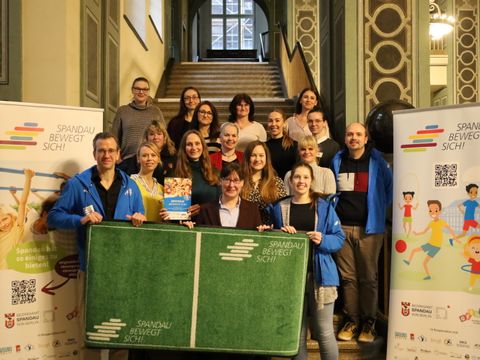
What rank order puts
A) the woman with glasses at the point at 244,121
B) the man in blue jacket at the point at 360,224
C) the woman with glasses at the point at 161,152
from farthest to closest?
the woman with glasses at the point at 244,121 < the woman with glasses at the point at 161,152 < the man in blue jacket at the point at 360,224

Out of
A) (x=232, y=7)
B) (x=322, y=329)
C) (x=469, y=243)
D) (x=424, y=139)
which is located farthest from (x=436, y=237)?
(x=232, y=7)

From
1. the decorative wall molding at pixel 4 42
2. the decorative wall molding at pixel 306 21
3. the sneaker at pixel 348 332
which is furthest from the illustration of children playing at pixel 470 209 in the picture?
the decorative wall molding at pixel 306 21

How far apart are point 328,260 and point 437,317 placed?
3.00 ft

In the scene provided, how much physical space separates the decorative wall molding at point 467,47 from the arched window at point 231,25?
38.0 feet

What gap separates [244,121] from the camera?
4.95m

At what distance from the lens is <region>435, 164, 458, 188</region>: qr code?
3842mm

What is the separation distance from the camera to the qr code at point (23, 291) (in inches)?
149

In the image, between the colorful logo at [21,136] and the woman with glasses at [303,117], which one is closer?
the colorful logo at [21,136]

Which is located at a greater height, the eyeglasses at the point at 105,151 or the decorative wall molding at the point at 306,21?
the decorative wall molding at the point at 306,21

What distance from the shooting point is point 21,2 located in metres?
5.59

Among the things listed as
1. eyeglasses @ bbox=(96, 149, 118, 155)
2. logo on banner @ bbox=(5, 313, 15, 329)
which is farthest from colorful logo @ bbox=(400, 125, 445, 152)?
logo on banner @ bbox=(5, 313, 15, 329)

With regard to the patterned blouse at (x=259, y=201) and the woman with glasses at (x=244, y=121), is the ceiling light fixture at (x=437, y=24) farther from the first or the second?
the patterned blouse at (x=259, y=201)

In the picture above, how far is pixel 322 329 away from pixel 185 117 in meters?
2.49

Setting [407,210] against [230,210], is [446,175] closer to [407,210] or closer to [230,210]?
[407,210]
